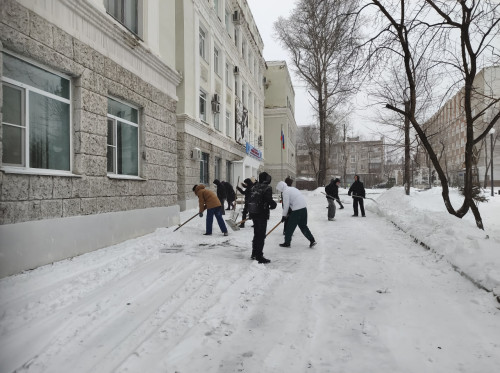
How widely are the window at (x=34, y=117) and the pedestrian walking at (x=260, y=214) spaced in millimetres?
3524

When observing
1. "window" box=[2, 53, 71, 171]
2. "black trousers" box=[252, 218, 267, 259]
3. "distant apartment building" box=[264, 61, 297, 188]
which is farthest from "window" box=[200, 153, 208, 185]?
"distant apartment building" box=[264, 61, 297, 188]

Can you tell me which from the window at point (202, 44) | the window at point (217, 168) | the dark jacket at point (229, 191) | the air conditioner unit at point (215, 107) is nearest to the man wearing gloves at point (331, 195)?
the dark jacket at point (229, 191)

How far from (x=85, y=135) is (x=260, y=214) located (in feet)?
12.1

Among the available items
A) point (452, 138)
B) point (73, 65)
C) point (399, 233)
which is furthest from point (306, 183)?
point (73, 65)

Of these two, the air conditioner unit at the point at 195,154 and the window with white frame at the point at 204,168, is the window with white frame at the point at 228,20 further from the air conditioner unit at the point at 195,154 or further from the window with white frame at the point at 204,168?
the air conditioner unit at the point at 195,154

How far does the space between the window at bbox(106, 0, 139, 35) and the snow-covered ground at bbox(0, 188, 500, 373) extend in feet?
18.3

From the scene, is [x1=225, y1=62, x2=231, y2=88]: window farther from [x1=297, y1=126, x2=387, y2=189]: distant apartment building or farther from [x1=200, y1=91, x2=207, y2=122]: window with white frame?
[x1=297, y1=126, x2=387, y2=189]: distant apartment building

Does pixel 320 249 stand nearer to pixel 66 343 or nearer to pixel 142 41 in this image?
pixel 66 343

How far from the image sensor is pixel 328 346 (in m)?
2.94

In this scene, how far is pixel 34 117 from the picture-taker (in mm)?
5395

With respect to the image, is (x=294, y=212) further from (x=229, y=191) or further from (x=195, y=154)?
(x=195, y=154)

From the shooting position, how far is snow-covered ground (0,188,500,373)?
2752mm

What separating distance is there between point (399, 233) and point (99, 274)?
781 cm

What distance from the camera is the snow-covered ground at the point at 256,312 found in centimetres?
275
